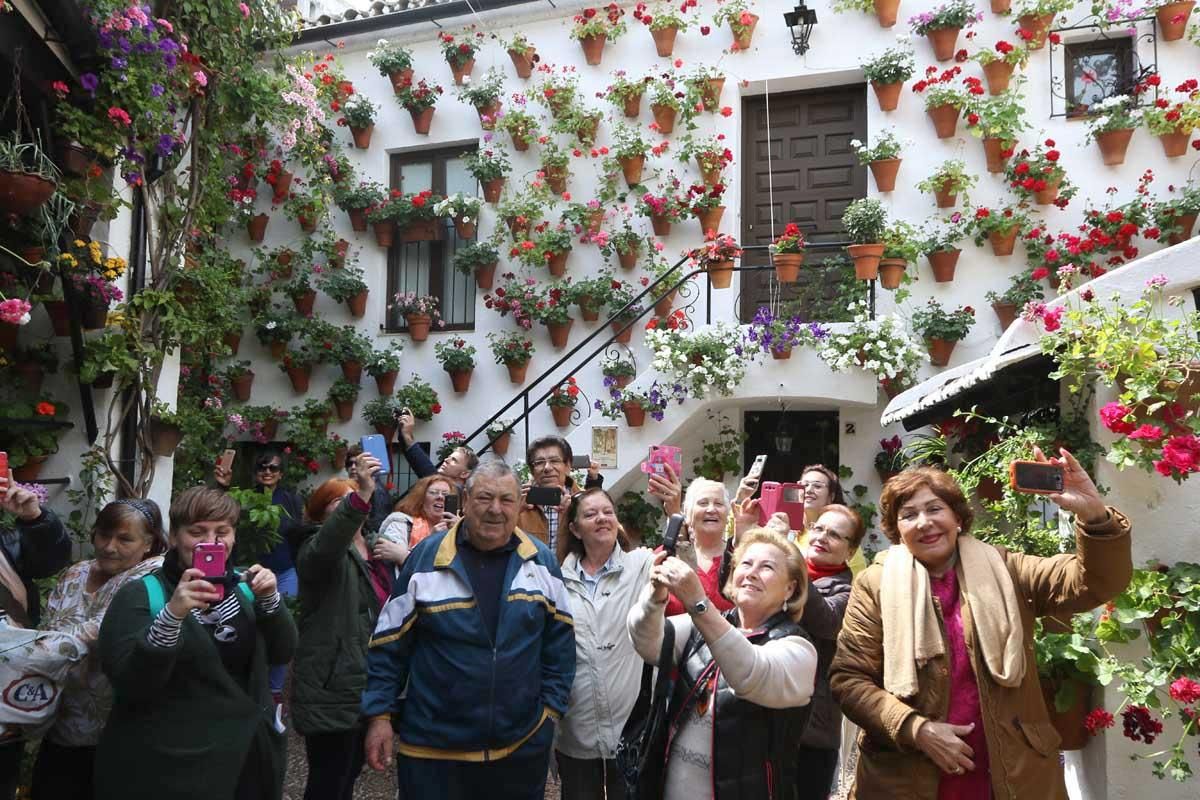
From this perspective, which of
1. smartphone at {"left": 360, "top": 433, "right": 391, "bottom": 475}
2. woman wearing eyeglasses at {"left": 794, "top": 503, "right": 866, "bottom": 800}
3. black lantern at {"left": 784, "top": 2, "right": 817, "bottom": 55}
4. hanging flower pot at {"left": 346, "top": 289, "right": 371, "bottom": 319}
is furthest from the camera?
hanging flower pot at {"left": 346, "top": 289, "right": 371, "bottom": 319}

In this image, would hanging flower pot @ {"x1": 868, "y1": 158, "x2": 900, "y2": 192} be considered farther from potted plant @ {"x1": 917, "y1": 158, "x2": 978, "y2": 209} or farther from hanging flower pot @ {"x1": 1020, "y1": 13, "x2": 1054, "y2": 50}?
hanging flower pot @ {"x1": 1020, "y1": 13, "x2": 1054, "y2": 50}

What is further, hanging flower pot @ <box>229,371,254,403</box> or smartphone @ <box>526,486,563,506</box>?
hanging flower pot @ <box>229,371,254,403</box>

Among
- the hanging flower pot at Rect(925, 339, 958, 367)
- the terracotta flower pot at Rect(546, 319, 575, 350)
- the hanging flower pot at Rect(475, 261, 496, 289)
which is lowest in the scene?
the hanging flower pot at Rect(925, 339, 958, 367)

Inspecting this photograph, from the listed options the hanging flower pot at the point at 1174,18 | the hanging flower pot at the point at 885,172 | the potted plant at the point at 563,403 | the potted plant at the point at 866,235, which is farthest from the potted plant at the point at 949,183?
the potted plant at the point at 563,403

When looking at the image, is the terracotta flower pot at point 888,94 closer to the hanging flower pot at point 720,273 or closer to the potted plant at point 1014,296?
the potted plant at point 1014,296

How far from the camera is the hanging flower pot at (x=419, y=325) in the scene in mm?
9695

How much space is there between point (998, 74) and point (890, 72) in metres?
0.96

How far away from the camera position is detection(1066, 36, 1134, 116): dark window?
8242mm

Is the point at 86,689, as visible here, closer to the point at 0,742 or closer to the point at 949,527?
the point at 0,742

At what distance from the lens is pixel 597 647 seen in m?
3.43

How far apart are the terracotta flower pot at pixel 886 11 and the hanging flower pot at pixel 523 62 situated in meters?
3.56

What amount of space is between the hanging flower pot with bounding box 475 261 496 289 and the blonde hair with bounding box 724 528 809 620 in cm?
713

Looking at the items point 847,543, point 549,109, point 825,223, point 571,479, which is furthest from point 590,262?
point 847,543

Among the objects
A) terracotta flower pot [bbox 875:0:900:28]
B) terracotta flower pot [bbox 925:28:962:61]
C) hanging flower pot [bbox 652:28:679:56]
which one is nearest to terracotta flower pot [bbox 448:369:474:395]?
hanging flower pot [bbox 652:28:679:56]
